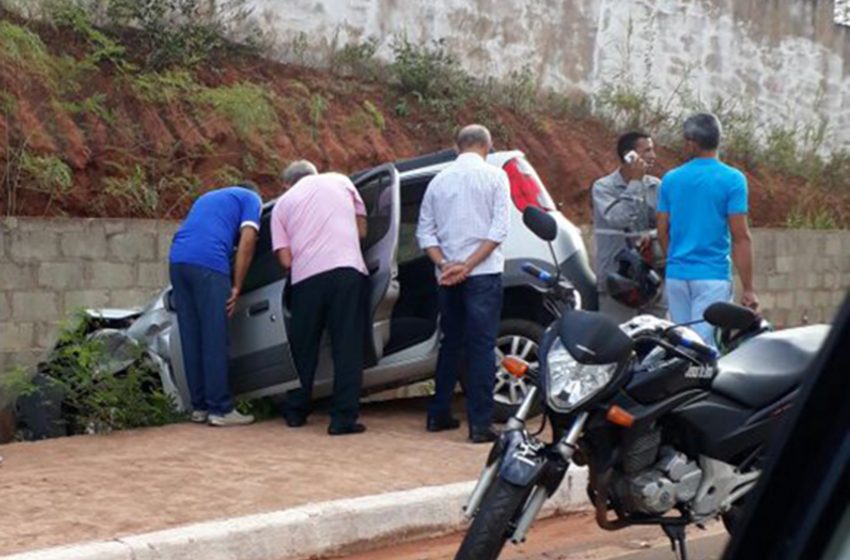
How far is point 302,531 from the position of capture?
20.7 ft

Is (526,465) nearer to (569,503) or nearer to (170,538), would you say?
(170,538)

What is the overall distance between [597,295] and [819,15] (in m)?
10.1

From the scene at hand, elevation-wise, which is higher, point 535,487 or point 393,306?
point 535,487

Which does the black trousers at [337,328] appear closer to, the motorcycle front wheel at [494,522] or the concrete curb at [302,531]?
the concrete curb at [302,531]

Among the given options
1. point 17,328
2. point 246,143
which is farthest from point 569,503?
point 246,143

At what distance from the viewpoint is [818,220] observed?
16297 millimetres

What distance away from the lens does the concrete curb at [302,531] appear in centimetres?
577

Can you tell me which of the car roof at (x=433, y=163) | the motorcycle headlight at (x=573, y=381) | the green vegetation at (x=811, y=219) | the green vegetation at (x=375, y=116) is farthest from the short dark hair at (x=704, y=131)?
the green vegetation at (x=811, y=219)

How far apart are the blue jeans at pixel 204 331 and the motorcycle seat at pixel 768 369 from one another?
4.20 m

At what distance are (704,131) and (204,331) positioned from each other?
10.8 ft

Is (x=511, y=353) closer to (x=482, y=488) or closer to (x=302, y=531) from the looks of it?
(x=302, y=531)

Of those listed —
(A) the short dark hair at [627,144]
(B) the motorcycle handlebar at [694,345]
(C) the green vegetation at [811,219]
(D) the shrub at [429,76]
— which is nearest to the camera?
(B) the motorcycle handlebar at [694,345]

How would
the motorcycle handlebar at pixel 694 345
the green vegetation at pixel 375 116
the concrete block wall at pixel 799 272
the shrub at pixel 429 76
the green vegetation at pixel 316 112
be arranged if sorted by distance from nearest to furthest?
the motorcycle handlebar at pixel 694 345
the green vegetation at pixel 316 112
the green vegetation at pixel 375 116
the shrub at pixel 429 76
the concrete block wall at pixel 799 272

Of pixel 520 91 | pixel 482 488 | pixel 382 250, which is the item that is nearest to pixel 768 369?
pixel 482 488
